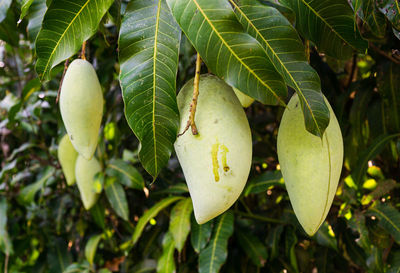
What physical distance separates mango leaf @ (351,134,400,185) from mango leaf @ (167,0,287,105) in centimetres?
54

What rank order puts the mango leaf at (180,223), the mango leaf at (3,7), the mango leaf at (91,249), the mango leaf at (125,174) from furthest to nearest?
the mango leaf at (91,249) → the mango leaf at (125,174) → the mango leaf at (180,223) → the mango leaf at (3,7)

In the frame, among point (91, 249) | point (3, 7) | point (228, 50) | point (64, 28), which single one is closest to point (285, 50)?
point (228, 50)

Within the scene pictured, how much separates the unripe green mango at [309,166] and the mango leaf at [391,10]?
13 cm

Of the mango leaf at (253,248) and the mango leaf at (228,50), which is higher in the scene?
the mango leaf at (228,50)

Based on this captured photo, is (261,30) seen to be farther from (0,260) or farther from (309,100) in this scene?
(0,260)

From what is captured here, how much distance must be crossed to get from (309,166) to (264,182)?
1.88 ft

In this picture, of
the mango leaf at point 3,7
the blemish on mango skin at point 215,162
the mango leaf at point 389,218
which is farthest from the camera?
the mango leaf at point 389,218

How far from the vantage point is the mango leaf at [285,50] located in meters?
0.46

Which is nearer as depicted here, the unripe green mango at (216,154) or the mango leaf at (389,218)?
the unripe green mango at (216,154)

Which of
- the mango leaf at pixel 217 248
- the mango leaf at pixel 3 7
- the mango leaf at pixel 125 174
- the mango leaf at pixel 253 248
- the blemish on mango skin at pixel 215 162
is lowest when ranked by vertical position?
the mango leaf at pixel 253 248

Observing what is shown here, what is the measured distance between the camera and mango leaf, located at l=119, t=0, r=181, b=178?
0.46 metres

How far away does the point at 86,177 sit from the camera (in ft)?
3.35

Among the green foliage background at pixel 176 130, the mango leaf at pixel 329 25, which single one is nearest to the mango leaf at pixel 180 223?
the green foliage background at pixel 176 130

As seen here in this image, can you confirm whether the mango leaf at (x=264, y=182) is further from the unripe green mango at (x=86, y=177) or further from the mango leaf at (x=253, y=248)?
the unripe green mango at (x=86, y=177)
